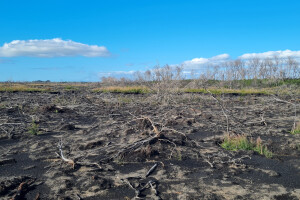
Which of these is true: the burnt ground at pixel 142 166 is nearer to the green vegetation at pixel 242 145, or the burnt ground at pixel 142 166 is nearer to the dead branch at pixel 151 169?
the dead branch at pixel 151 169

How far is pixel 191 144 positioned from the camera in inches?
227

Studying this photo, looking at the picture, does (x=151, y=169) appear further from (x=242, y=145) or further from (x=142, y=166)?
(x=242, y=145)

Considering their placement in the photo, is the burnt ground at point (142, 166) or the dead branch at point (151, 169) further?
the dead branch at point (151, 169)

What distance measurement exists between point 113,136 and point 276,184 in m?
3.88

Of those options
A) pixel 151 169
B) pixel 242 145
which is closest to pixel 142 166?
pixel 151 169

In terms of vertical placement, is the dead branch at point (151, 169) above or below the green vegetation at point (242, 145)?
below

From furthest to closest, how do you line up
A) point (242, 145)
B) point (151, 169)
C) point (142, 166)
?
point (242, 145)
point (142, 166)
point (151, 169)

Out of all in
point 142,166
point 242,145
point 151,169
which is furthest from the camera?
point 242,145

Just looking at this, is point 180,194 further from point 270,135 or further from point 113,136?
point 270,135

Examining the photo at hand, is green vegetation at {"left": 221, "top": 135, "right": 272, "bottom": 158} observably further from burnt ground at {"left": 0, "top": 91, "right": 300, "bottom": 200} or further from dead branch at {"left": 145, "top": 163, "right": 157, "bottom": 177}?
dead branch at {"left": 145, "top": 163, "right": 157, "bottom": 177}

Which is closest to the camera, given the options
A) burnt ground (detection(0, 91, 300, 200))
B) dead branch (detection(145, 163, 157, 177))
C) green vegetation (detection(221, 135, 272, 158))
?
burnt ground (detection(0, 91, 300, 200))

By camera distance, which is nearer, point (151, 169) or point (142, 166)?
point (151, 169)

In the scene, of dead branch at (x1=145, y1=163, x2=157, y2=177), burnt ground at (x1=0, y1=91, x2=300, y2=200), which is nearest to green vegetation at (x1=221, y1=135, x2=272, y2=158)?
burnt ground at (x1=0, y1=91, x2=300, y2=200)

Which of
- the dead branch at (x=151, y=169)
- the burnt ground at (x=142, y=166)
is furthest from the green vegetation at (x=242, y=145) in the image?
the dead branch at (x=151, y=169)
